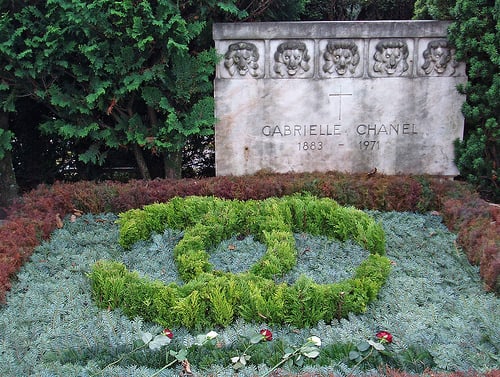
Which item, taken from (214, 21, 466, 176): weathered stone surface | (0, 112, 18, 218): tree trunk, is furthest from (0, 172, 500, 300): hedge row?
(0, 112, 18, 218): tree trunk

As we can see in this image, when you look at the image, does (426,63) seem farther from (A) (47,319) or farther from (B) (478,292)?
(A) (47,319)

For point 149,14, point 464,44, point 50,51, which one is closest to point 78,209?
point 50,51

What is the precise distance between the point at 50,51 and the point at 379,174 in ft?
12.8

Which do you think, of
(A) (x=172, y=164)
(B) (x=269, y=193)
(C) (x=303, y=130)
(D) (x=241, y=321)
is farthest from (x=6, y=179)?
(D) (x=241, y=321)

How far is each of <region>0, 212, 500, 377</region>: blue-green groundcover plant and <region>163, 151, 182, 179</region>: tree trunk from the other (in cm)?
203

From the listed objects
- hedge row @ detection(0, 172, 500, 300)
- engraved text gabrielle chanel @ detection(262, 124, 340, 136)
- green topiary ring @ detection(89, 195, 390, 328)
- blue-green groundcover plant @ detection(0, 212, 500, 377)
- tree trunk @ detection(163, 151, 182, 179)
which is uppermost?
engraved text gabrielle chanel @ detection(262, 124, 340, 136)

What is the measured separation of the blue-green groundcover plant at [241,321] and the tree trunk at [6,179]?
236 cm

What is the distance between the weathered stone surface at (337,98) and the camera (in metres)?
6.37

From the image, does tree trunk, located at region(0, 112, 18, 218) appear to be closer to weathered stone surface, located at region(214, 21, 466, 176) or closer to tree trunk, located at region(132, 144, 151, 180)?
tree trunk, located at region(132, 144, 151, 180)

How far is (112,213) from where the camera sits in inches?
225

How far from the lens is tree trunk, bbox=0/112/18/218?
6.74 m

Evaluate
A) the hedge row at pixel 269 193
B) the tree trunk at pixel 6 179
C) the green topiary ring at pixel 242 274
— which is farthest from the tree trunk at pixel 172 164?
the tree trunk at pixel 6 179

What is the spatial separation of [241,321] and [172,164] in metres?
3.65

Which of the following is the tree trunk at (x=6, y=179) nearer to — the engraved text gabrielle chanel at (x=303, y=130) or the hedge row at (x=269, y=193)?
the hedge row at (x=269, y=193)
